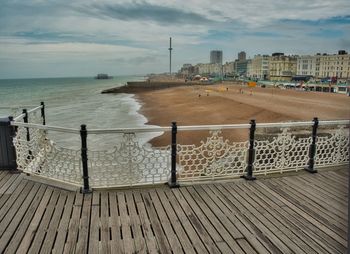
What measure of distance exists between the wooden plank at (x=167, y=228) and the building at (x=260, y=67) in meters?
167

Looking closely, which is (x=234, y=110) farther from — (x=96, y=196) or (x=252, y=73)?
(x=252, y=73)

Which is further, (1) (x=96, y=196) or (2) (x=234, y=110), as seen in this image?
(2) (x=234, y=110)

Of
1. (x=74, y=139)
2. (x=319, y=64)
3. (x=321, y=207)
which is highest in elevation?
(x=319, y=64)

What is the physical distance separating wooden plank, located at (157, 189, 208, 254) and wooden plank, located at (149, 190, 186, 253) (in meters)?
0.06

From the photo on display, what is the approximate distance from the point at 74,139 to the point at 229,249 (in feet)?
55.1

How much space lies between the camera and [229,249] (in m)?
3.53

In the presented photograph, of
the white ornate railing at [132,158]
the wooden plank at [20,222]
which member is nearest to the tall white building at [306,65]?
the white ornate railing at [132,158]

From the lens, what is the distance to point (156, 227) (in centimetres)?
401

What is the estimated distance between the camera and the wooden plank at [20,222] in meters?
3.58

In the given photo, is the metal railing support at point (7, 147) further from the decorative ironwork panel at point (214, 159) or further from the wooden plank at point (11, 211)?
the decorative ironwork panel at point (214, 159)

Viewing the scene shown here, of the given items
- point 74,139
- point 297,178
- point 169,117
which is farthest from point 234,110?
point 297,178

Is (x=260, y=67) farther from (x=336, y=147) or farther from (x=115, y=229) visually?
(x=115, y=229)

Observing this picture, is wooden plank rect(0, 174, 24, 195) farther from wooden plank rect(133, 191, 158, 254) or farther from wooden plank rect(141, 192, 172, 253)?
wooden plank rect(141, 192, 172, 253)

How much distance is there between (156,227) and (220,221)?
96 centimetres
